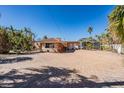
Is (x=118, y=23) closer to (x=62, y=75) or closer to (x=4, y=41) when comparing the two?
(x=62, y=75)

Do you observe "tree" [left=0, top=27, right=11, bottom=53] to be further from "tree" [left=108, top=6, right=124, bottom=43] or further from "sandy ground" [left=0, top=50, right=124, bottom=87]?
"tree" [left=108, top=6, right=124, bottom=43]

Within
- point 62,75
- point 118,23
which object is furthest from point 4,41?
point 118,23

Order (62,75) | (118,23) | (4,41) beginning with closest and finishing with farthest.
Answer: (118,23)
(62,75)
(4,41)

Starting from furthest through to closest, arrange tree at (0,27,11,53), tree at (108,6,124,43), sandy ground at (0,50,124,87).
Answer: tree at (0,27,11,53)
tree at (108,6,124,43)
sandy ground at (0,50,124,87)

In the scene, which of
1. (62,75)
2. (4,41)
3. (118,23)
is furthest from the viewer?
(4,41)

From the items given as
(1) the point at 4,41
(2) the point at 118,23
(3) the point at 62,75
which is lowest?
(3) the point at 62,75

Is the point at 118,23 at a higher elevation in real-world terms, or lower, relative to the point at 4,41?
higher

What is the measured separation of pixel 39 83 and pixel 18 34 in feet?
74.2

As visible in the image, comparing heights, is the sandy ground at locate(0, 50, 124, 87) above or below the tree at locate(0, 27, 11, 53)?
below

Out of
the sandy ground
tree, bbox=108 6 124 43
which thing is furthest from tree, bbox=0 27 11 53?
tree, bbox=108 6 124 43

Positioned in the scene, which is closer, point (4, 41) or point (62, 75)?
point (62, 75)

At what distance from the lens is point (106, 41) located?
116ft
